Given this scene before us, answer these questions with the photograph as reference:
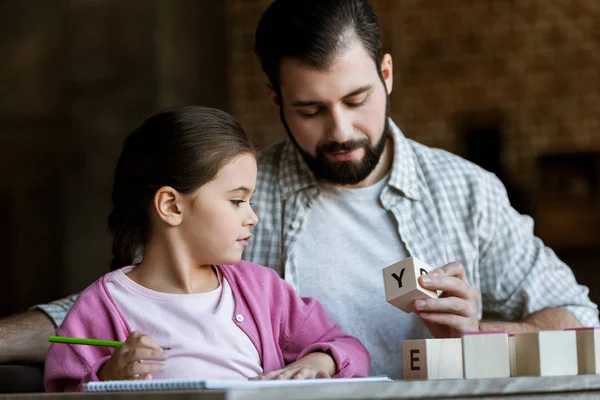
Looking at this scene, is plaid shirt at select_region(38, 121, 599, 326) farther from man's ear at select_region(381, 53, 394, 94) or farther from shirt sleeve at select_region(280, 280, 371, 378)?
shirt sleeve at select_region(280, 280, 371, 378)

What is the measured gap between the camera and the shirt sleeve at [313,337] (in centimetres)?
175

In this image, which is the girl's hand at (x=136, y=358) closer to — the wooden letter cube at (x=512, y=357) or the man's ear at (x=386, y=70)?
the wooden letter cube at (x=512, y=357)

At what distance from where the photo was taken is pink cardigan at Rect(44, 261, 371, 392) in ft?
5.20

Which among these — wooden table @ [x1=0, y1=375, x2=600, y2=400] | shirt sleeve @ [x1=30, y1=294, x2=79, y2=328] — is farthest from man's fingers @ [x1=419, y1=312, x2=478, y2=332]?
shirt sleeve @ [x1=30, y1=294, x2=79, y2=328]

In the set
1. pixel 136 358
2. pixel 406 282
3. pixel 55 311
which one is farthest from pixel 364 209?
pixel 136 358

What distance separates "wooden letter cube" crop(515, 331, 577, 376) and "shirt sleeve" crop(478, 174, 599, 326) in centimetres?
83

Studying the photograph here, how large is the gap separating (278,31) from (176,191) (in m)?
0.70

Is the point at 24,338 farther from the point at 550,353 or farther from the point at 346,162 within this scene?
the point at 550,353

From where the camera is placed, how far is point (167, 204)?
1759 mm

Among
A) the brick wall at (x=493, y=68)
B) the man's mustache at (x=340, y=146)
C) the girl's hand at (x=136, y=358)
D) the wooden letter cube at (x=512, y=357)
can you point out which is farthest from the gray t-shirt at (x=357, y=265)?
the brick wall at (x=493, y=68)

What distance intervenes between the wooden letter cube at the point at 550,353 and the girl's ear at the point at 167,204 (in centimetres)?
67

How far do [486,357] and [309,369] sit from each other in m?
0.32

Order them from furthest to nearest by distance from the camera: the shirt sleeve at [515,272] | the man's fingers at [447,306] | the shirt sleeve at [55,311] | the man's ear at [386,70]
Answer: the man's ear at [386,70] → the shirt sleeve at [515,272] → the shirt sleeve at [55,311] → the man's fingers at [447,306]

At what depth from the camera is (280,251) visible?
7.65 ft
